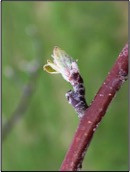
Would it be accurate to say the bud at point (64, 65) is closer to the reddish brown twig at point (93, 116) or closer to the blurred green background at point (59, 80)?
the reddish brown twig at point (93, 116)

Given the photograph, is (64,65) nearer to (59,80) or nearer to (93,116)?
(93,116)

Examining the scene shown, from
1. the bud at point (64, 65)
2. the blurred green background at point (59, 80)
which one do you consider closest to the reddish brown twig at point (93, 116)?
the bud at point (64, 65)

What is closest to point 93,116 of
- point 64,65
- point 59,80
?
point 64,65

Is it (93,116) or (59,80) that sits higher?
(93,116)

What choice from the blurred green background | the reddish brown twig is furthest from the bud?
the blurred green background

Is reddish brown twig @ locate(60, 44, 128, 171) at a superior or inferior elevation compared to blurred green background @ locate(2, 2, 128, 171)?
superior

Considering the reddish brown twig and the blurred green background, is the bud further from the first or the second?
the blurred green background

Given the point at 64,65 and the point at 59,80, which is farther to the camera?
the point at 59,80
